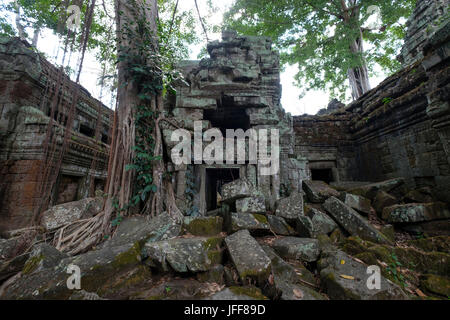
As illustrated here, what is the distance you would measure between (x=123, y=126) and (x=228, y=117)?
9.30 feet

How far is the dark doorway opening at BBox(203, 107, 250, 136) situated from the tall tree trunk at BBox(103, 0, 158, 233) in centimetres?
196

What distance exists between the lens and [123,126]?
127 inches

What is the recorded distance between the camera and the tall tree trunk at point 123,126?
298cm

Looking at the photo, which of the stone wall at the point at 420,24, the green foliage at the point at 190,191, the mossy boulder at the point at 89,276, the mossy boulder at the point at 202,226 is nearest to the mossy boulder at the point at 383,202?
the mossy boulder at the point at 202,226

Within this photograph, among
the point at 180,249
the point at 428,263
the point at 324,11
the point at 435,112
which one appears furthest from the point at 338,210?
the point at 324,11

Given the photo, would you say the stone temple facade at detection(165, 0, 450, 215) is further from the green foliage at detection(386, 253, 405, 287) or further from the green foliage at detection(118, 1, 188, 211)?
the green foliage at detection(386, 253, 405, 287)

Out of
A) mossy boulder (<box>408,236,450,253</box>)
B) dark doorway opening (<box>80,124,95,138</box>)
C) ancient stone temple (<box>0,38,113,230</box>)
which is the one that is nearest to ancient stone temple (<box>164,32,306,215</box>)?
mossy boulder (<box>408,236,450,253</box>)

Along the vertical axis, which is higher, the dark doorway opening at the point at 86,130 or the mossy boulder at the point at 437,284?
the dark doorway opening at the point at 86,130

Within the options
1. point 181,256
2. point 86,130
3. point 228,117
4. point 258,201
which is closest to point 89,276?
point 181,256

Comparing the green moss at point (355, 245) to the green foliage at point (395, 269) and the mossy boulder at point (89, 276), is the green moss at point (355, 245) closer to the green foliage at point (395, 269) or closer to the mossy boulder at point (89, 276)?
the green foliage at point (395, 269)

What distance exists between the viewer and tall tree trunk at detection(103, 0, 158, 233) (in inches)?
117

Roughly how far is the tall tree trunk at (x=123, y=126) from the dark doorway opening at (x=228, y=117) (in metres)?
1.96

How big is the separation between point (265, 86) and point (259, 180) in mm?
2362

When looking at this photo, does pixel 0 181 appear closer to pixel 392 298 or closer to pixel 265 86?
pixel 265 86
